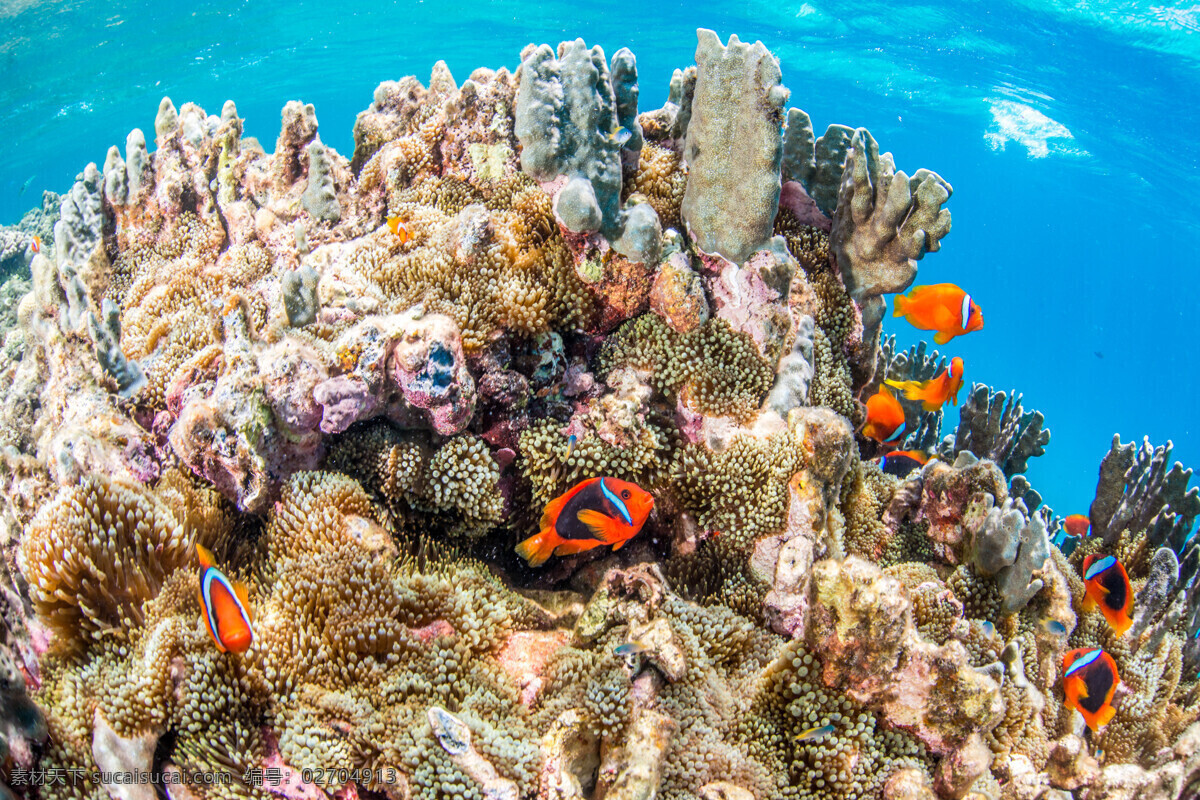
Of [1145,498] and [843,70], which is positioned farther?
[843,70]

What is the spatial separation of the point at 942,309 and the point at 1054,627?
228 centimetres

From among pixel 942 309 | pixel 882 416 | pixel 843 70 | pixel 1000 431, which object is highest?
pixel 843 70

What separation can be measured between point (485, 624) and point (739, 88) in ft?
12.7

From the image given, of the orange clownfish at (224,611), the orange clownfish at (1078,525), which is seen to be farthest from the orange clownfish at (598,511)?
the orange clownfish at (1078,525)

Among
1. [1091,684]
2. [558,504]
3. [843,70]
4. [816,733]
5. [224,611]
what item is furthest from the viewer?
[843,70]

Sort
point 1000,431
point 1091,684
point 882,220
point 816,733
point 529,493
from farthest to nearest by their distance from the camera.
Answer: point 1000,431
point 882,220
point 529,493
point 1091,684
point 816,733

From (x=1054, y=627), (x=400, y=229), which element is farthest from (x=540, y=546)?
(x=1054, y=627)

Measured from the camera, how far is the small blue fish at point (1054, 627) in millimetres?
4016

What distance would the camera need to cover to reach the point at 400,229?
14.1ft

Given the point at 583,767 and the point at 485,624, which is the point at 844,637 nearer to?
the point at 583,767

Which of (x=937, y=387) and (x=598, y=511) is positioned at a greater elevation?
(x=598, y=511)

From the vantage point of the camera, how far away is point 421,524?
3.82 metres

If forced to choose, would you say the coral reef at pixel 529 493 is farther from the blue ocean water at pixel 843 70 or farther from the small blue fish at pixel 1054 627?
the blue ocean water at pixel 843 70

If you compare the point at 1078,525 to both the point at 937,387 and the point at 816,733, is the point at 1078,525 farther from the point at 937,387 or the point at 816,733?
the point at 816,733
